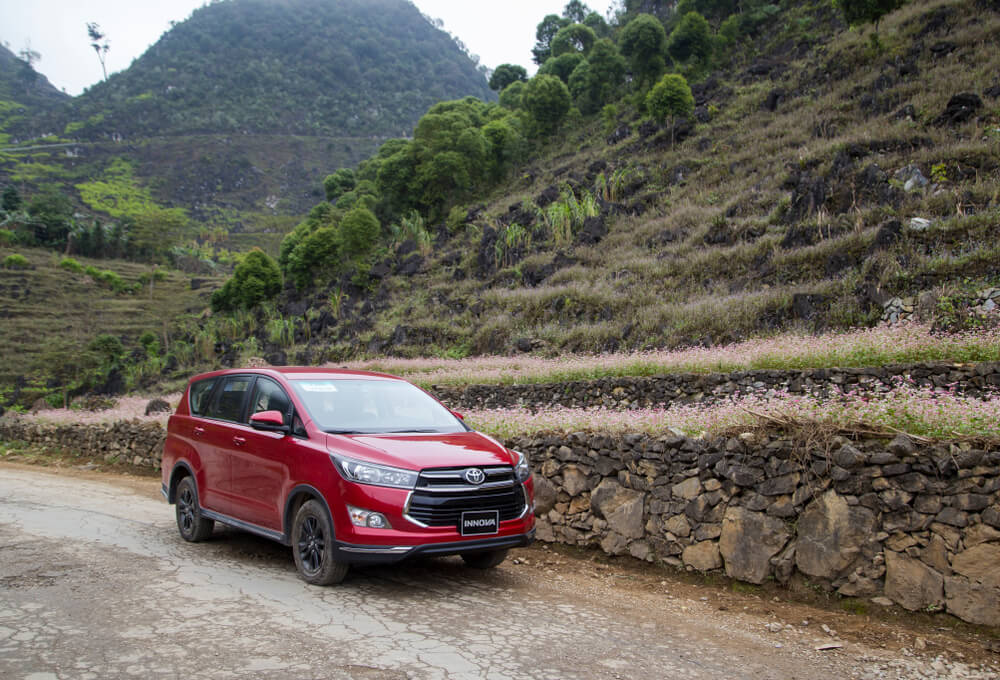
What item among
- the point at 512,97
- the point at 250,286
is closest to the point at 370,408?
the point at 250,286

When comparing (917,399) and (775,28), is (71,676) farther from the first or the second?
(775,28)

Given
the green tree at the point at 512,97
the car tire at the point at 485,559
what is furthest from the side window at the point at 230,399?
the green tree at the point at 512,97

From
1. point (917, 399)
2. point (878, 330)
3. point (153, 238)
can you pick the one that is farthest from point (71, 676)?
point (153, 238)

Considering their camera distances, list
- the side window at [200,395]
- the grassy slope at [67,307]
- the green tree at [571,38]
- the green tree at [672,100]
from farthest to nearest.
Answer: the green tree at [571,38]
the grassy slope at [67,307]
the green tree at [672,100]
the side window at [200,395]

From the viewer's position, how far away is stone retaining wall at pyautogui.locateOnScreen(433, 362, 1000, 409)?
349 inches

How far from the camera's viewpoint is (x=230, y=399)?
7.09m

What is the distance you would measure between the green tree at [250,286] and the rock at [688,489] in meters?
49.8

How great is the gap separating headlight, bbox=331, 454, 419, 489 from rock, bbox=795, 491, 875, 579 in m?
3.20

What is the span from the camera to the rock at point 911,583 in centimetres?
458

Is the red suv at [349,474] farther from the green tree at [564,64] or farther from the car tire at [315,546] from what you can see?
the green tree at [564,64]

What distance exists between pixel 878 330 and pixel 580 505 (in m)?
8.17

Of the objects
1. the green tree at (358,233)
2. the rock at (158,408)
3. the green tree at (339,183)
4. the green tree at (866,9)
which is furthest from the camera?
the green tree at (339,183)

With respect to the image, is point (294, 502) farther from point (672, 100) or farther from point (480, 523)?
point (672, 100)

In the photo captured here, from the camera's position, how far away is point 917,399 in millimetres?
6293
